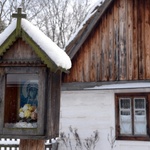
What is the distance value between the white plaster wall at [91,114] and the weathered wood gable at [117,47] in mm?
543

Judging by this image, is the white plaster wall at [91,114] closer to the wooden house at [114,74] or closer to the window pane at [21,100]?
the wooden house at [114,74]

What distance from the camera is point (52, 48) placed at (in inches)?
135

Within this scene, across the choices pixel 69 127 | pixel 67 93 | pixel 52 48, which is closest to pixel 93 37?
pixel 67 93

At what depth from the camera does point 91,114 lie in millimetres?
9859

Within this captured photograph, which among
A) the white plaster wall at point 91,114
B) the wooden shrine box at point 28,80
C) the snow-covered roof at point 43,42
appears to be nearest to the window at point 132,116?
the white plaster wall at point 91,114

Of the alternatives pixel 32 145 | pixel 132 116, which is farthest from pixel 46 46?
pixel 132 116

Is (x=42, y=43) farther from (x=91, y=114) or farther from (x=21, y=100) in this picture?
(x=91, y=114)

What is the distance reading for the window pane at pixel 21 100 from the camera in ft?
11.4

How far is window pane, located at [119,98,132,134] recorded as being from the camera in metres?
9.42

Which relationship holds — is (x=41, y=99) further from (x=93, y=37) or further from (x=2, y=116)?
(x=93, y=37)

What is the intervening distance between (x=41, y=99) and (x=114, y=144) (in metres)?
6.53

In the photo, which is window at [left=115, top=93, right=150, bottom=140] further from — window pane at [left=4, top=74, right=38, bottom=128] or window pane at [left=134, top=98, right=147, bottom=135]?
window pane at [left=4, top=74, right=38, bottom=128]

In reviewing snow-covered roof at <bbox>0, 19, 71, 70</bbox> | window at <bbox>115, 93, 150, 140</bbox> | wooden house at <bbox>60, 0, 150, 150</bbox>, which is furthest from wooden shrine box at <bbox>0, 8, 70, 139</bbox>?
window at <bbox>115, 93, 150, 140</bbox>

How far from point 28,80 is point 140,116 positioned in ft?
20.7
